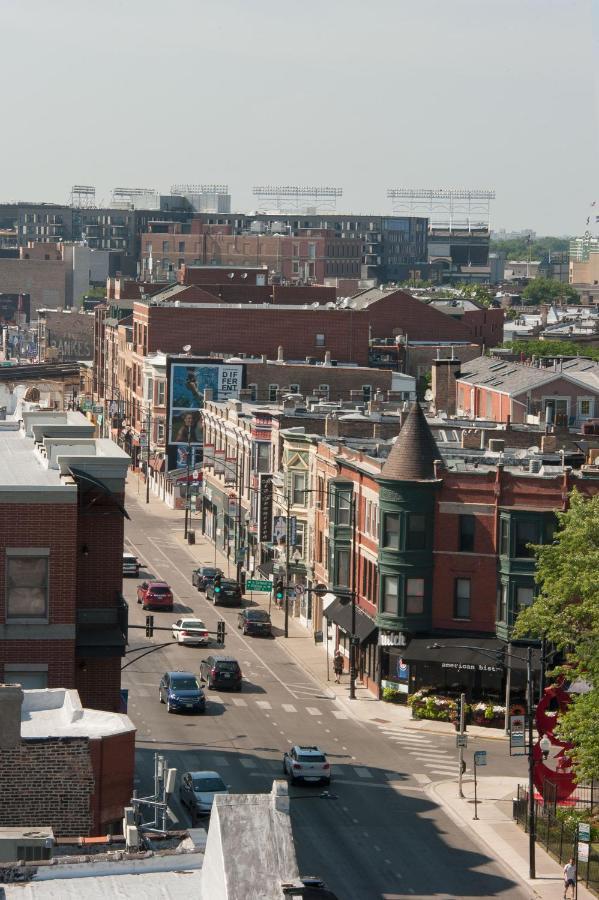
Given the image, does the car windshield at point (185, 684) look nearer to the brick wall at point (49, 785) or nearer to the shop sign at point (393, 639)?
the shop sign at point (393, 639)

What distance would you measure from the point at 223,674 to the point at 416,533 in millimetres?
10109

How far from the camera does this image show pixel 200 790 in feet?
210

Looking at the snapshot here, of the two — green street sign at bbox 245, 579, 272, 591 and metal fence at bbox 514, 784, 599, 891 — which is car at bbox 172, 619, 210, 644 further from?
metal fence at bbox 514, 784, 599, 891

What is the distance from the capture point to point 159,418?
162m

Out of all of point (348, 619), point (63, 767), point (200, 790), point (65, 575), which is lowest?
point (348, 619)

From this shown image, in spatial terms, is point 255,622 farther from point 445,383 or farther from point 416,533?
point 445,383

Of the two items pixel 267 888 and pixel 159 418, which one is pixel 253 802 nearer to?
pixel 267 888

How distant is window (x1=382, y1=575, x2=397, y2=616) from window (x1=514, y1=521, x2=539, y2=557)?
220 inches

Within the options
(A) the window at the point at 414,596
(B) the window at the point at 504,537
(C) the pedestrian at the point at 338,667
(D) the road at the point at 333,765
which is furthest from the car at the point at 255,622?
(B) the window at the point at 504,537

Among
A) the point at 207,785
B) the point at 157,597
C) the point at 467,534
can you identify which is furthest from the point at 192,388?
the point at 207,785

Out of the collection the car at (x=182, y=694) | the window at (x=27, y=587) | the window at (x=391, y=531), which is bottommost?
the car at (x=182, y=694)

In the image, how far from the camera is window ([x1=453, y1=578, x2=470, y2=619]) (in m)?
86.8

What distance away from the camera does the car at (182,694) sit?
82.2m

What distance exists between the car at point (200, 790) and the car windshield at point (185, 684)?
16.5 meters
